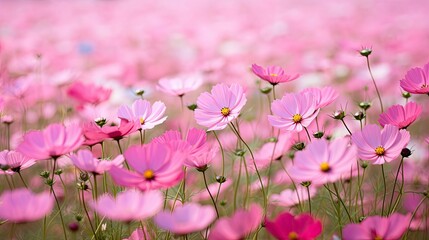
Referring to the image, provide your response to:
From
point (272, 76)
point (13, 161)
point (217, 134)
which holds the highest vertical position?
point (272, 76)

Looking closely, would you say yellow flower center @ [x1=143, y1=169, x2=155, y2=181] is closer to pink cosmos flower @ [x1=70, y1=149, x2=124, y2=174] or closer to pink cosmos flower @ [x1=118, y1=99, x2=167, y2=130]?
pink cosmos flower @ [x1=70, y1=149, x2=124, y2=174]

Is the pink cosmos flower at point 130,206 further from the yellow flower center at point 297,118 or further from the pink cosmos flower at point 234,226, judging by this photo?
the yellow flower center at point 297,118

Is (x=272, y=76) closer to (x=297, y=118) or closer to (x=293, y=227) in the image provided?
(x=297, y=118)

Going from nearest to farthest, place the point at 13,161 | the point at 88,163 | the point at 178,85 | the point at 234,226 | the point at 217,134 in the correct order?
the point at 234,226 → the point at 88,163 → the point at 13,161 → the point at 178,85 → the point at 217,134

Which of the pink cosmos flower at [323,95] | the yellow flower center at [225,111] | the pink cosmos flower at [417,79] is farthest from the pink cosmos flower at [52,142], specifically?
the pink cosmos flower at [417,79]

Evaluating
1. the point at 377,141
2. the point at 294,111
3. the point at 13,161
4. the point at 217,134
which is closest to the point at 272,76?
the point at 294,111

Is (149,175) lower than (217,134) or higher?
higher
